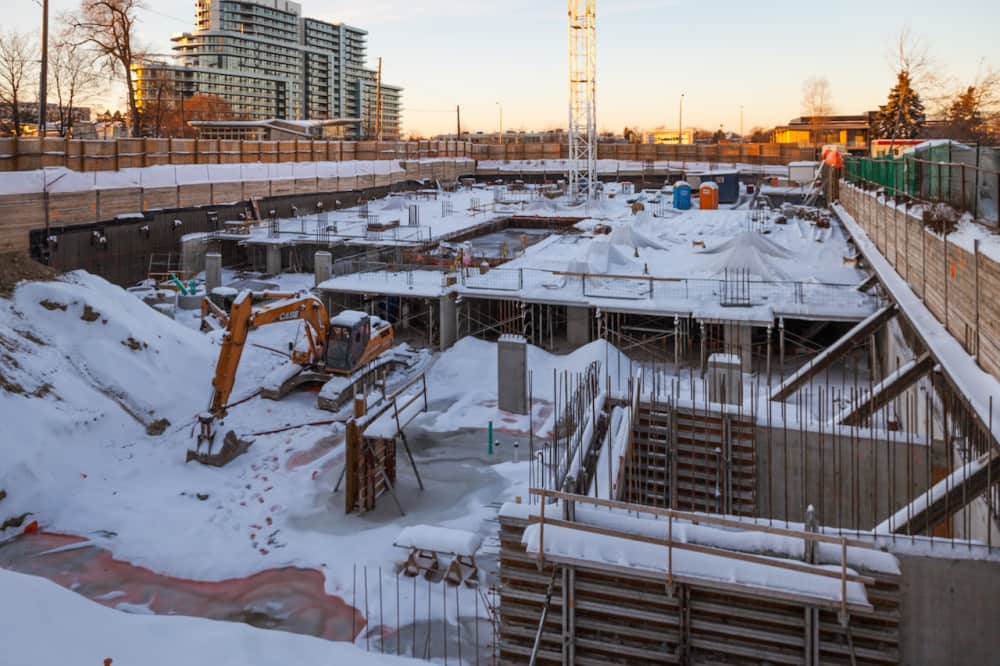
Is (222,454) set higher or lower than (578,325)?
lower

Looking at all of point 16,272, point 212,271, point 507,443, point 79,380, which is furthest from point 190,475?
point 212,271

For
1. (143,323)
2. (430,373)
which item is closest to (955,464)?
(430,373)

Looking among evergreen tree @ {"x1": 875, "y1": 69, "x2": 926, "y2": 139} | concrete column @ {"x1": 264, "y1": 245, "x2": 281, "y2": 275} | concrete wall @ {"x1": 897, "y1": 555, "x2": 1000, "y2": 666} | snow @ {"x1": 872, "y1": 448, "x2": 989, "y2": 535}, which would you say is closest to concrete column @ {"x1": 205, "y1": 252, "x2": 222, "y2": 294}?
concrete column @ {"x1": 264, "y1": 245, "x2": 281, "y2": 275}

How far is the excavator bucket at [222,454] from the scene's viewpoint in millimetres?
15617

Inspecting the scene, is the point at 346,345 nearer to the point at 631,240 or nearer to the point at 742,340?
the point at 742,340

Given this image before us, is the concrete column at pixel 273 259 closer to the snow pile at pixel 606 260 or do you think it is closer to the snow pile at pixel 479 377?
the snow pile at pixel 479 377

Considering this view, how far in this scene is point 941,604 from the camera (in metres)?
7.52

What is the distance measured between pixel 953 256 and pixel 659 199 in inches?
1617

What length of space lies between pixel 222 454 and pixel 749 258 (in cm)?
1635

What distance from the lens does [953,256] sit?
1084cm

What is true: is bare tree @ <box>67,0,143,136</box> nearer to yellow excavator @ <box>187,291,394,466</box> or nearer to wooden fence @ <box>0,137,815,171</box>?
wooden fence @ <box>0,137,815,171</box>

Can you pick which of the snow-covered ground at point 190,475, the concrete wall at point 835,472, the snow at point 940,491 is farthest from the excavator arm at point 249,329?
the snow at point 940,491

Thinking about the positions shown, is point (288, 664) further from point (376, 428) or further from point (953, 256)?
point (953, 256)

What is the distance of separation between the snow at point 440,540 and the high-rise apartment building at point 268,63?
4493 inches
